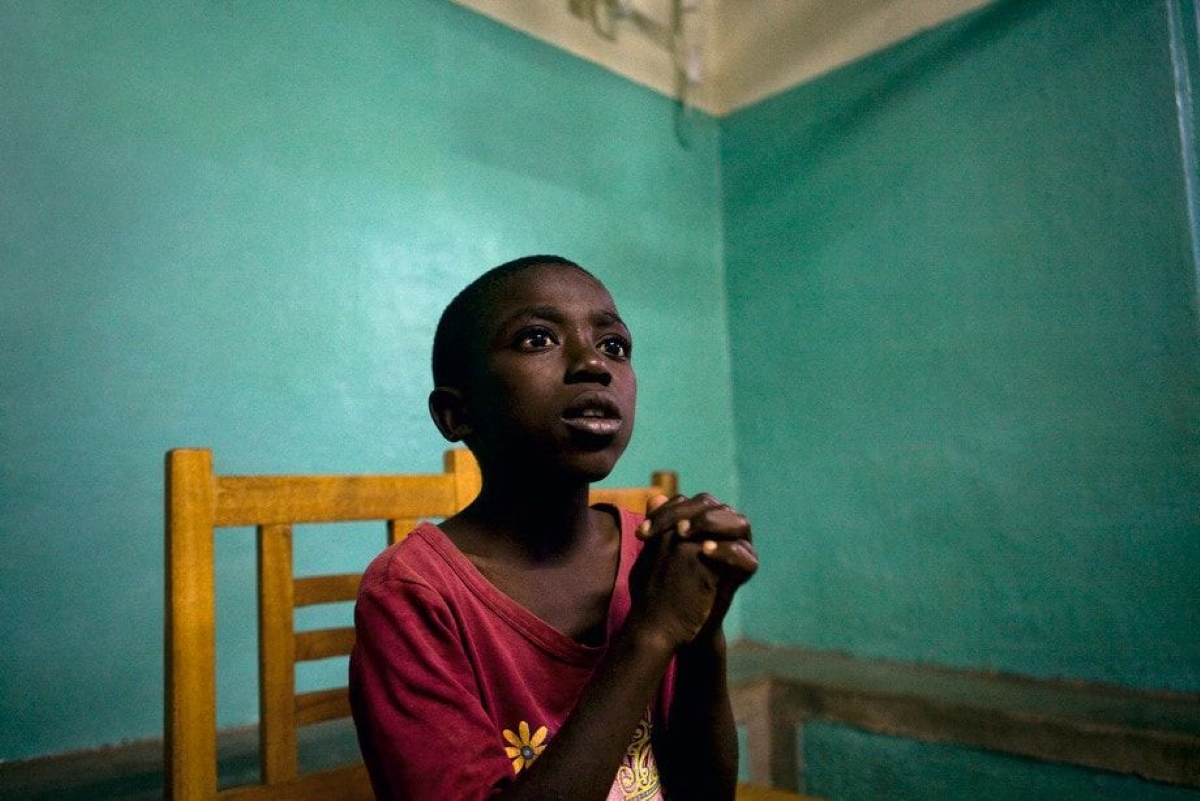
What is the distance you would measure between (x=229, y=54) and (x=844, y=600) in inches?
73.5

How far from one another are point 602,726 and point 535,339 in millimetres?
298

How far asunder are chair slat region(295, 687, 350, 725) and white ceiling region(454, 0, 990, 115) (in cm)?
157

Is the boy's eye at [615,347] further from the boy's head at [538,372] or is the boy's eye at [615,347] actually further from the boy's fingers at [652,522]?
the boy's fingers at [652,522]

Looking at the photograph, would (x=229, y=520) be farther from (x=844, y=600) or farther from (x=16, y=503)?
(x=844, y=600)

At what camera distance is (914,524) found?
6.16 feet

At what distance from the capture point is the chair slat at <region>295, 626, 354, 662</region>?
894 millimetres

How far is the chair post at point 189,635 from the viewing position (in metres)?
0.74

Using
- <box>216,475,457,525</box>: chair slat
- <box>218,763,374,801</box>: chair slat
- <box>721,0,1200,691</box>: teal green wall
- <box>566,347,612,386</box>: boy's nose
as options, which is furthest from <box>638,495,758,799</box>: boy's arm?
<box>721,0,1200,691</box>: teal green wall

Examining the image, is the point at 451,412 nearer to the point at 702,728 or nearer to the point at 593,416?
the point at 593,416

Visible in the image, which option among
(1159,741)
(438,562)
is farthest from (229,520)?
(1159,741)

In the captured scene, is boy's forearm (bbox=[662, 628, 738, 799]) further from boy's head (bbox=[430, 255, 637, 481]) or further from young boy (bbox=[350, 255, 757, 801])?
boy's head (bbox=[430, 255, 637, 481])

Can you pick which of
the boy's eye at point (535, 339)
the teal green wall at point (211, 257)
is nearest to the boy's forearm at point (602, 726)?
the boy's eye at point (535, 339)

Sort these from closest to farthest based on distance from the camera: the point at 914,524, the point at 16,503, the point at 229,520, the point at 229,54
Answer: the point at 229,520 < the point at 16,503 < the point at 229,54 < the point at 914,524

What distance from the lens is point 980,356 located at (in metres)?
1.77
